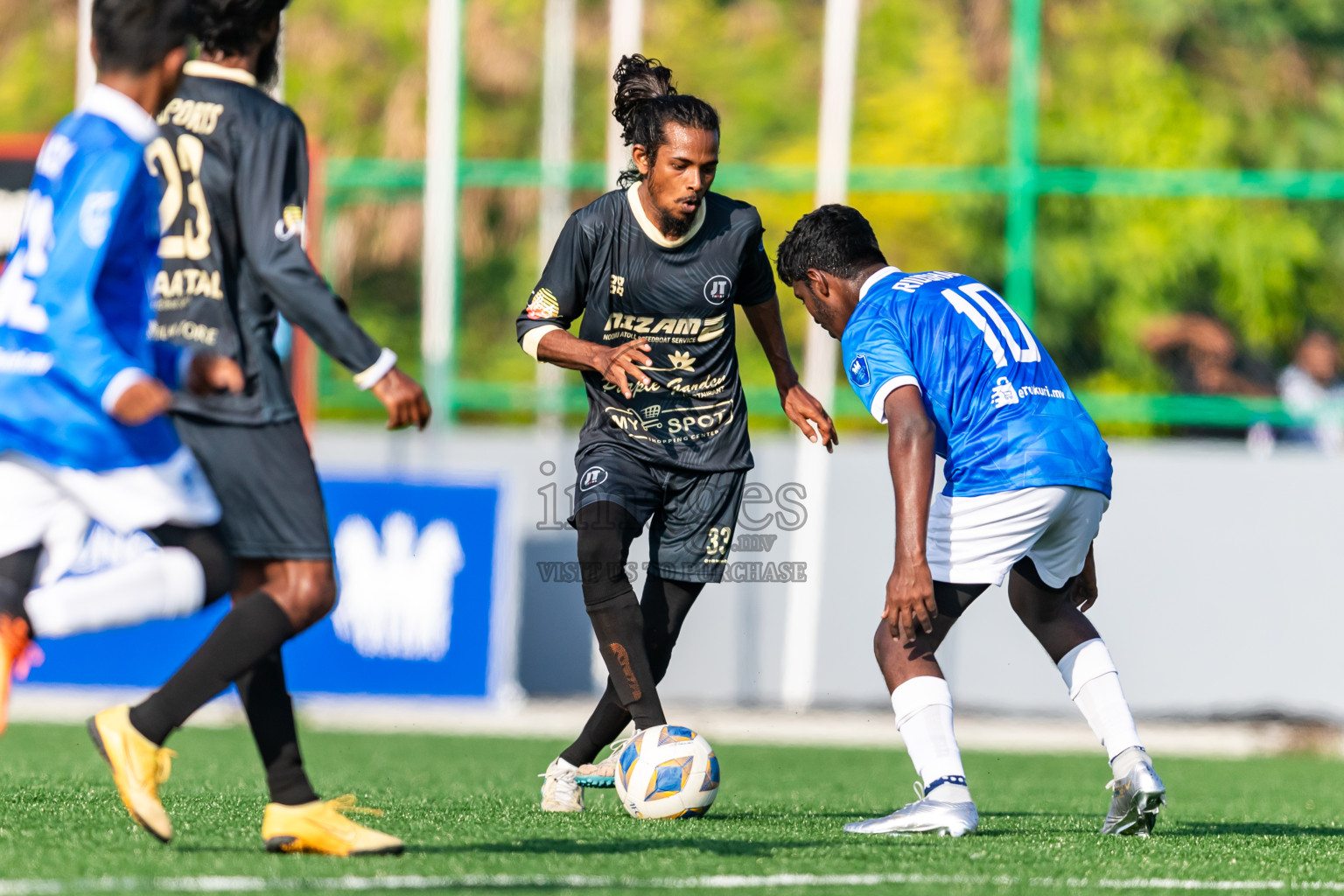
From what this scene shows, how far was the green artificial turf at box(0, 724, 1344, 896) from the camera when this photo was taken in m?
4.04

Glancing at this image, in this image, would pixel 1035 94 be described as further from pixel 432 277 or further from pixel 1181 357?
pixel 432 277

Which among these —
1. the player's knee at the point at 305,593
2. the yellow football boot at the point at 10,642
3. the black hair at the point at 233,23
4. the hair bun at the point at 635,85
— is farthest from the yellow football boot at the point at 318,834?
the hair bun at the point at 635,85

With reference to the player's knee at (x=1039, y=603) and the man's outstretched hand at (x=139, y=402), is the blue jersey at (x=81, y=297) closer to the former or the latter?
the man's outstretched hand at (x=139, y=402)

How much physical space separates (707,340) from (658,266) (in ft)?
1.01

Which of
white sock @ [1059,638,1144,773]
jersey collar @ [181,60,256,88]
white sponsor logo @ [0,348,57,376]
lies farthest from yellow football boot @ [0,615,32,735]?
white sock @ [1059,638,1144,773]

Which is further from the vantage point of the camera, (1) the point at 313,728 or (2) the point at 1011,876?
(1) the point at 313,728

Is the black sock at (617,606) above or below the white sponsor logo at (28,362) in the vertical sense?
below

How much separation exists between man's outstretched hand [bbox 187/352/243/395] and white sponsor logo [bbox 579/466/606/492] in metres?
1.93

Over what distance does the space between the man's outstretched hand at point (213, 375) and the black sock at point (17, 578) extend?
1.66ft

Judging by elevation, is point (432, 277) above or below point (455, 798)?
above

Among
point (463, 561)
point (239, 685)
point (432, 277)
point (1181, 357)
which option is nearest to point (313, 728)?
point (463, 561)

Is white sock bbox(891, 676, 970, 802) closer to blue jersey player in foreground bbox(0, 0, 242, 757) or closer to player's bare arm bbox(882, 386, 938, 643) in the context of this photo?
player's bare arm bbox(882, 386, 938, 643)

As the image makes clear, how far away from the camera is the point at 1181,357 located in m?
14.6

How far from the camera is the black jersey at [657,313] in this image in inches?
231
